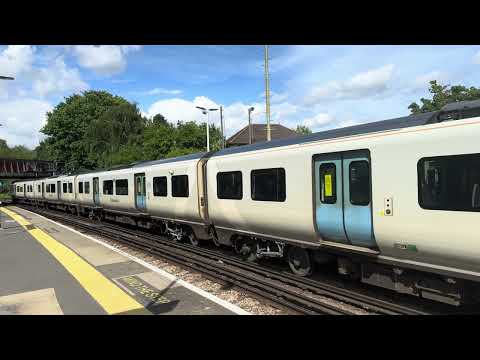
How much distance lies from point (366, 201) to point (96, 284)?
5.82 m

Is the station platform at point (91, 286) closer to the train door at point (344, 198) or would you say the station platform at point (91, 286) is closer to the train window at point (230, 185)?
the train door at point (344, 198)

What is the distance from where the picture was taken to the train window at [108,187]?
19769 millimetres

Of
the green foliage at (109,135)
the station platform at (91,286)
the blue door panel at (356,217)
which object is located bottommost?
the station platform at (91,286)

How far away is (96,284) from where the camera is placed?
8.80 m

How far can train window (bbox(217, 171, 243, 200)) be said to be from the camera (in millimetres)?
10102

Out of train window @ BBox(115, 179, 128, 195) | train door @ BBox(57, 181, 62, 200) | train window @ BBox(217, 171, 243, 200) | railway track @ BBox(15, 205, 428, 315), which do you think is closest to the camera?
railway track @ BBox(15, 205, 428, 315)

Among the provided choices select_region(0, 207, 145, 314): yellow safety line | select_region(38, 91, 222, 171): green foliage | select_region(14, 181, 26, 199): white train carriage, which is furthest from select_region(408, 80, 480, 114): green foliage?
select_region(14, 181, 26, 199): white train carriage

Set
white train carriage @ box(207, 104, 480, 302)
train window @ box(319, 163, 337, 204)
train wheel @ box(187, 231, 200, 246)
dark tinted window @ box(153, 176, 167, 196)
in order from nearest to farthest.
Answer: white train carriage @ box(207, 104, 480, 302) → train window @ box(319, 163, 337, 204) → train wheel @ box(187, 231, 200, 246) → dark tinted window @ box(153, 176, 167, 196)

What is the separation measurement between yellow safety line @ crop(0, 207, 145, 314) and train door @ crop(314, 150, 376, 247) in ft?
12.0

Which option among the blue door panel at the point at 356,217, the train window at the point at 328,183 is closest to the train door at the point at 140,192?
the train window at the point at 328,183

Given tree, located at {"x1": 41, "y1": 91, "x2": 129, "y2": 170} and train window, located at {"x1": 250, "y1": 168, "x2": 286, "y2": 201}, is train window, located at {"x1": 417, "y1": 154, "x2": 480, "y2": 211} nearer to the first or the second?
train window, located at {"x1": 250, "y1": 168, "x2": 286, "y2": 201}

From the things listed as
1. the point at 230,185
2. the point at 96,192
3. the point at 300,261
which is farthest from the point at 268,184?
the point at 96,192
